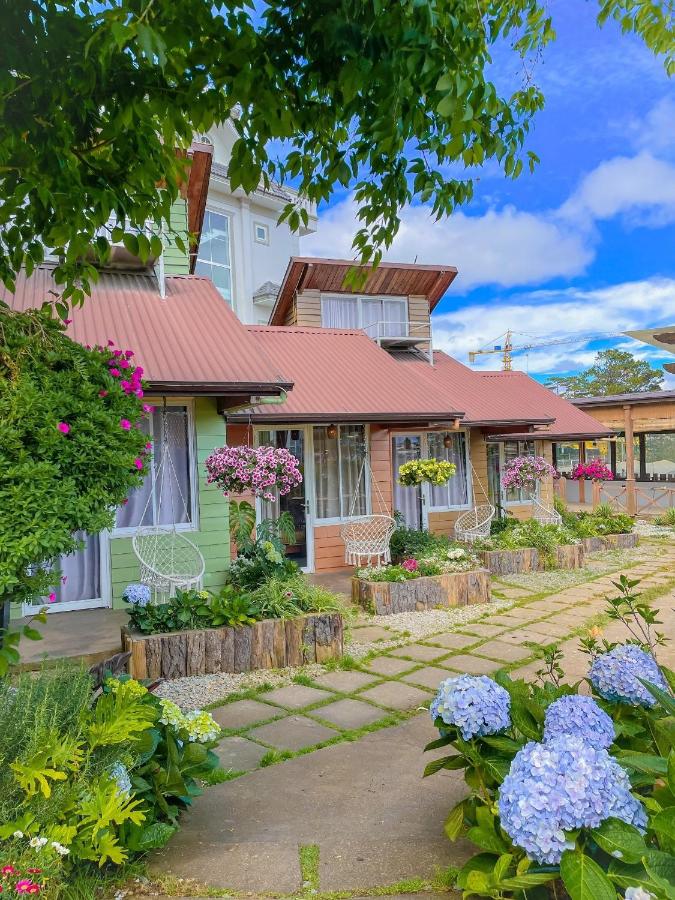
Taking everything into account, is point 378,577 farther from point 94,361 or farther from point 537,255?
point 537,255

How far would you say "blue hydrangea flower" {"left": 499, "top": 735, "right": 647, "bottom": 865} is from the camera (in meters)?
1.55

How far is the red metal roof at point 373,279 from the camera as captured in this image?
39.5 feet

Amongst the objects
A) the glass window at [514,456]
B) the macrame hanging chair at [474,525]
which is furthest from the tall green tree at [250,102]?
the glass window at [514,456]

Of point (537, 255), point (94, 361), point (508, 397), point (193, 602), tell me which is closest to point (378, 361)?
point (508, 397)

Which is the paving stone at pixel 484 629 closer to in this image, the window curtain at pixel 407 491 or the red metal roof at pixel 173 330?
the red metal roof at pixel 173 330

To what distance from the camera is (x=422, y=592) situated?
7.13 meters

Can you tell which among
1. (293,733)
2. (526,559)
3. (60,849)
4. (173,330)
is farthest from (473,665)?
(173,330)

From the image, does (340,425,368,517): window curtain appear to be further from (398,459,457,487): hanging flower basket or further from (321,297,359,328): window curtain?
(321,297,359,328): window curtain

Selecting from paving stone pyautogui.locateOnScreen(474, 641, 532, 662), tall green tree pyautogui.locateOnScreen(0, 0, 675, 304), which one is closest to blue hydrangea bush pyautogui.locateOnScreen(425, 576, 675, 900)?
tall green tree pyautogui.locateOnScreen(0, 0, 675, 304)

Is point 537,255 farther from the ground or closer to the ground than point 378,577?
farther from the ground

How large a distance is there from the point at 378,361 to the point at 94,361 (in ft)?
29.2

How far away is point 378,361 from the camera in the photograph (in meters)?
11.0

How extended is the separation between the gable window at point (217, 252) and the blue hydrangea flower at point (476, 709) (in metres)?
17.3

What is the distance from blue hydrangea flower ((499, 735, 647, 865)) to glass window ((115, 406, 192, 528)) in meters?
5.70
